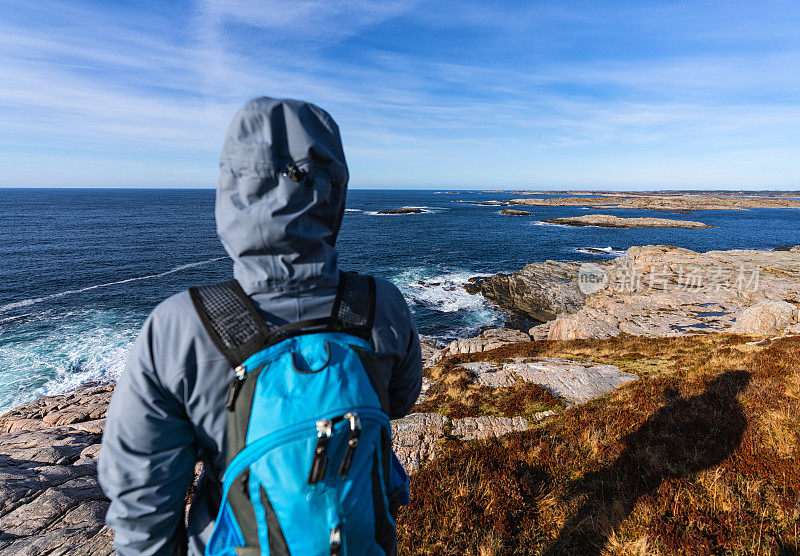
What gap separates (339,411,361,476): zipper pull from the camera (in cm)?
132

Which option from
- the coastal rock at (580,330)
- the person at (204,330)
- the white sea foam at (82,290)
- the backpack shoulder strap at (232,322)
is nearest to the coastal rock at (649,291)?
the coastal rock at (580,330)

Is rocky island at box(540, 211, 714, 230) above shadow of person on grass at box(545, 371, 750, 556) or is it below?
above

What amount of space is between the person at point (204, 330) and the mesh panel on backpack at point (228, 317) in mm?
51

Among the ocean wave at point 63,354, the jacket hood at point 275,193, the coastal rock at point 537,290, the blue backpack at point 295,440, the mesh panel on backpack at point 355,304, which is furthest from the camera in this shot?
the coastal rock at point 537,290

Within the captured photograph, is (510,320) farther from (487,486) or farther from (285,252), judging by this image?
(285,252)

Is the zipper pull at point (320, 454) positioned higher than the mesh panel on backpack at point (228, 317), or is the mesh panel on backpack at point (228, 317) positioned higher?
the mesh panel on backpack at point (228, 317)

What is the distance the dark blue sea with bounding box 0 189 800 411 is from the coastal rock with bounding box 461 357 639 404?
48.0ft

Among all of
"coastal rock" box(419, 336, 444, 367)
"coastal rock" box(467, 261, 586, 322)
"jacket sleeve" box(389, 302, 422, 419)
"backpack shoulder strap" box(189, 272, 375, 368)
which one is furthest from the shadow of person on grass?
"coastal rock" box(467, 261, 586, 322)

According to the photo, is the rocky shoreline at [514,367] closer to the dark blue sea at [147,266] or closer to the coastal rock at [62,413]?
the coastal rock at [62,413]

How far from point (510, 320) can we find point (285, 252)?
29.1 meters

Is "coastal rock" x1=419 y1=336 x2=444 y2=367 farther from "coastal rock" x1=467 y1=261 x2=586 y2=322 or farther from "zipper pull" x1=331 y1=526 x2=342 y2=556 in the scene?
"zipper pull" x1=331 y1=526 x2=342 y2=556

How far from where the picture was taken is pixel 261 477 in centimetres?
127

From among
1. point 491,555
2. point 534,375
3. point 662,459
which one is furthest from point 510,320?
point 491,555

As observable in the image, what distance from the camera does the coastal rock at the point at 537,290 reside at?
3134 cm
